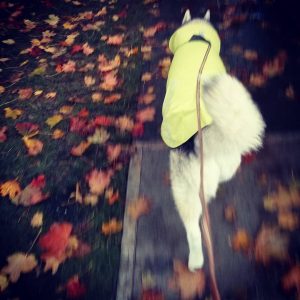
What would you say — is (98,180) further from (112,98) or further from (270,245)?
(270,245)

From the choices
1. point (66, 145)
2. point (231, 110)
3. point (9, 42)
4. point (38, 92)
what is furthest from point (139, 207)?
point (9, 42)

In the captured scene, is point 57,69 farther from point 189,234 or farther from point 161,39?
point 189,234

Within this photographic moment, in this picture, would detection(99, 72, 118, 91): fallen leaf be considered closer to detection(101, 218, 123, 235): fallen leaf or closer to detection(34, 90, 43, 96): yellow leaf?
detection(34, 90, 43, 96): yellow leaf

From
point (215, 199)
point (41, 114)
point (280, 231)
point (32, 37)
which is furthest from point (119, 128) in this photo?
point (32, 37)

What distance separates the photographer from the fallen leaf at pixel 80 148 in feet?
10.0

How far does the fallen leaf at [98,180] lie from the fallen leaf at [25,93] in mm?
1653

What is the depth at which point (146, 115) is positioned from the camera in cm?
327

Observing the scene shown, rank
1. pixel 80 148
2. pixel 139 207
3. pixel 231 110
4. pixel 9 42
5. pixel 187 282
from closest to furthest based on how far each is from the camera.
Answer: pixel 231 110 → pixel 187 282 → pixel 139 207 → pixel 80 148 → pixel 9 42

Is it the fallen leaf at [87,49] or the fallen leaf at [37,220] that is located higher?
the fallen leaf at [87,49]

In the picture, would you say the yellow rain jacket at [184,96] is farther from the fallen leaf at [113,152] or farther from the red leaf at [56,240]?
the red leaf at [56,240]

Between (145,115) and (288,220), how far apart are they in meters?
1.77

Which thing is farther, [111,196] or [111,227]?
[111,196]

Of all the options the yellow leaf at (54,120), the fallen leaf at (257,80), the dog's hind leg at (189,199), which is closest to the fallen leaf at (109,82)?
the yellow leaf at (54,120)

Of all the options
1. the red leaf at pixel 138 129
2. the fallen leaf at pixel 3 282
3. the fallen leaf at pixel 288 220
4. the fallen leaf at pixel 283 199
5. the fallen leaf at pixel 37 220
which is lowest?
the fallen leaf at pixel 3 282
